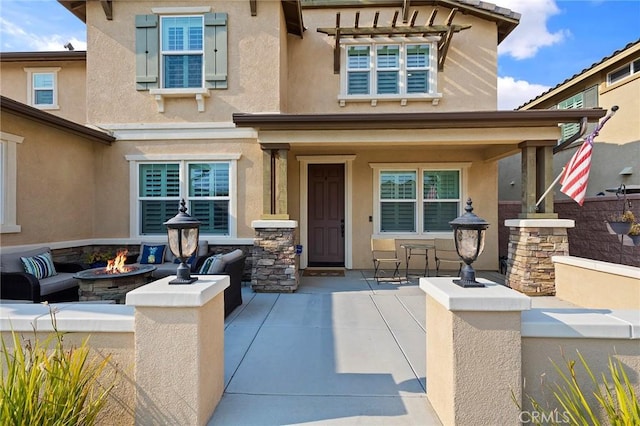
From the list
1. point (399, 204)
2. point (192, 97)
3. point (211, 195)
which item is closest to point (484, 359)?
point (399, 204)

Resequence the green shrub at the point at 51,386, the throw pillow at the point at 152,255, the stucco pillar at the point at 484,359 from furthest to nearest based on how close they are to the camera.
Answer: the throw pillow at the point at 152,255, the stucco pillar at the point at 484,359, the green shrub at the point at 51,386

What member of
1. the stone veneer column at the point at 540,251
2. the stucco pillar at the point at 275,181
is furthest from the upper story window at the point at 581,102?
the stucco pillar at the point at 275,181

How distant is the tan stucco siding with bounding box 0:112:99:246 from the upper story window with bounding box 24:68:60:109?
2816 mm

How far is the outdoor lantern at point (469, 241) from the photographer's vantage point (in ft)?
7.73

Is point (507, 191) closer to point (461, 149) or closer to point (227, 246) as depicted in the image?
point (461, 149)

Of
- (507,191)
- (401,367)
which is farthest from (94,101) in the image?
(507,191)

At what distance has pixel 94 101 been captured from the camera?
24.1 feet

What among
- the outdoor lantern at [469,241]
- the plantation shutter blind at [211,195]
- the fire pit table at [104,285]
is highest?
the plantation shutter blind at [211,195]

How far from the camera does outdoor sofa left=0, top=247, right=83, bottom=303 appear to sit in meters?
4.39

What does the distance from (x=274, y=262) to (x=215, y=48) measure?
5013mm

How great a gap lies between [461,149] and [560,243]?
Result: 3.09m

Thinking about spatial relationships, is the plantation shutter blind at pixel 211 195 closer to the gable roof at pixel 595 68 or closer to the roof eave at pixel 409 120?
the roof eave at pixel 409 120

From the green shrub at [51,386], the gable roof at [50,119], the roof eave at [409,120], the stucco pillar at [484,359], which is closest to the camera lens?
the green shrub at [51,386]

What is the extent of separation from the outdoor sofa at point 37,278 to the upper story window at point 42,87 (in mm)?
5201
